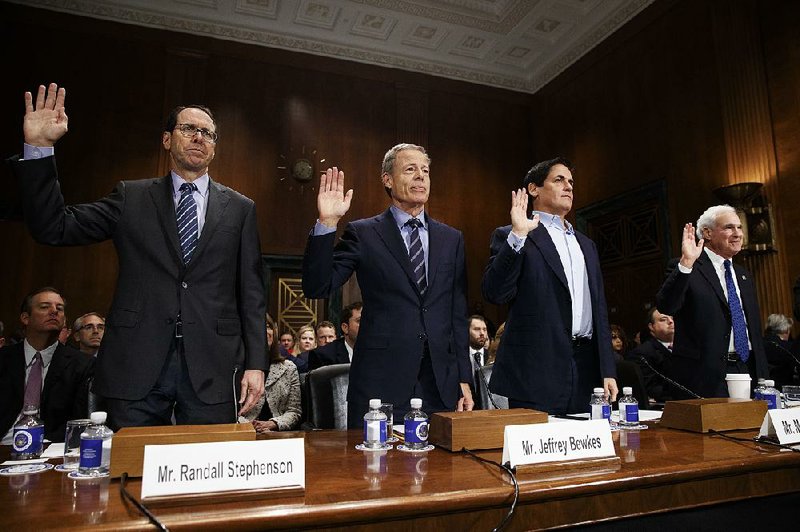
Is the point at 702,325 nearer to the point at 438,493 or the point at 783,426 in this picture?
the point at 783,426

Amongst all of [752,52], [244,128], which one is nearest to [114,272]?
[244,128]

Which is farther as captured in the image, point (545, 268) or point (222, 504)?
point (545, 268)

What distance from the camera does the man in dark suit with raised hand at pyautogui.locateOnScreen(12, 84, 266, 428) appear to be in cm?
152

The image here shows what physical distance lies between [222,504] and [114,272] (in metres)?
6.51

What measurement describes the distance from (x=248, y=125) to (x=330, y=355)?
4484 mm

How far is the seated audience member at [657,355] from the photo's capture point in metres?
3.80

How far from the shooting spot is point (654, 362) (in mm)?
4176

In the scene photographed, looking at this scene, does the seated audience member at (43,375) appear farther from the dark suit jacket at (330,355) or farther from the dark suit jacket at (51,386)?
the dark suit jacket at (330,355)

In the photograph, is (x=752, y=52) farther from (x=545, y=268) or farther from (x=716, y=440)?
(x=716, y=440)

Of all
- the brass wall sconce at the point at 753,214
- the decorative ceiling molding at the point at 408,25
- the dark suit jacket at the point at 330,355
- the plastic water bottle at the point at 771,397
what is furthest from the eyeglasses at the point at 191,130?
the decorative ceiling molding at the point at 408,25

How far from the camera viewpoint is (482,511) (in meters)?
0.90

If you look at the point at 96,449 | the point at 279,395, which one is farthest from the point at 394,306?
the point at 279,395

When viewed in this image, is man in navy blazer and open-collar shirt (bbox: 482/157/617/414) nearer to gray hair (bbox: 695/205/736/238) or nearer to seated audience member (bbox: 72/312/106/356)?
gray hair (bbox: 695/205/736/238)

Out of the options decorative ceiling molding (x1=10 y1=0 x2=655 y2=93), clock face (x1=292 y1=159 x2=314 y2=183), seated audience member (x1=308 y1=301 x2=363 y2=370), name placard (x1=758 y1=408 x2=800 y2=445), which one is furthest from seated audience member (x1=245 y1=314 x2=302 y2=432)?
decorative ceiling molding (x1=10 y1=0 x2=655 y2=93)
